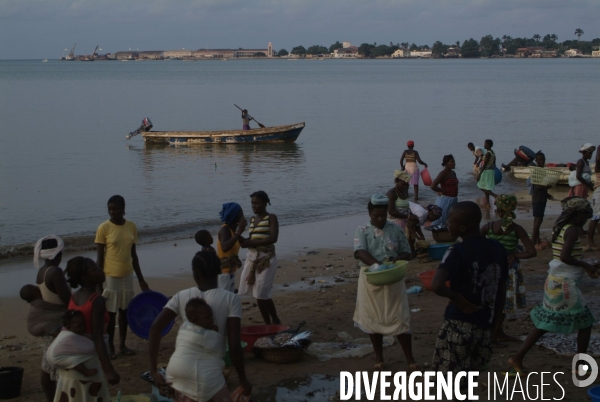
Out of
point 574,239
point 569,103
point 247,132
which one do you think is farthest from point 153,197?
point 569,103

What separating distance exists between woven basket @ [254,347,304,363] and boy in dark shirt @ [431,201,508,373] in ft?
6.69

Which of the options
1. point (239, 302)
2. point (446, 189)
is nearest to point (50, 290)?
point (239, 302)

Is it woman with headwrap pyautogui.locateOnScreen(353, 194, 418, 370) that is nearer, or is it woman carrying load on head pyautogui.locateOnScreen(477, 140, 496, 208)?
woman with headwrap pyautogui.locateOnScreen(353, 194, 418, 370)

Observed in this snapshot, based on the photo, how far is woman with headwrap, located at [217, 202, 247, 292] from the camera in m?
6.98

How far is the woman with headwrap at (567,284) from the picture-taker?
5840 mm

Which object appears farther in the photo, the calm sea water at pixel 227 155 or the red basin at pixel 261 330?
the calm sea water at pixel 227 155

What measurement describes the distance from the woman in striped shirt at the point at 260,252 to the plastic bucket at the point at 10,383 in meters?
2.20

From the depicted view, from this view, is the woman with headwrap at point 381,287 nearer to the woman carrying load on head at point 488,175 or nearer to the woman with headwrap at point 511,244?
the woman with headwrap at point 511,244

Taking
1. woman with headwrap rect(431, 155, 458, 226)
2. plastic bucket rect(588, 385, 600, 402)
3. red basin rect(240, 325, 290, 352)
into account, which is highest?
woman with headwrap rect(431, 155, 458, 226)

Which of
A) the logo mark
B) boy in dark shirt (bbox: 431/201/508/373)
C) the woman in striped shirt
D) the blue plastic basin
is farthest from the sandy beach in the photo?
boy in dark shirt (bbox: 431/201/508/373)

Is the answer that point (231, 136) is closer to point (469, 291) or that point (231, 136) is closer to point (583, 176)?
point (583, 176)

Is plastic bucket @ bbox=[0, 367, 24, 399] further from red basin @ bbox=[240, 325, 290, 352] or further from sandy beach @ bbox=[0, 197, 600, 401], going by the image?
red basin @ bbox=[240, 325, 290, 352]

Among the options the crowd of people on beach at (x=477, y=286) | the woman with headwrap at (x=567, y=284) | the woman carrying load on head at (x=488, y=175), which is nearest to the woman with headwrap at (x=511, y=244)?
the crowd of people on beach at (x=477, y=286)

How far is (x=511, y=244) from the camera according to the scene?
6.68m
